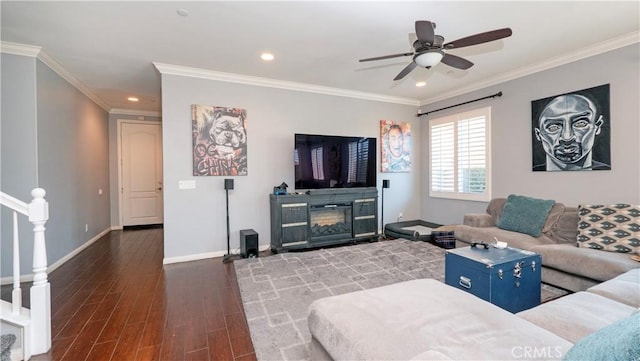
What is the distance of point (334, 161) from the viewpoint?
4867 mm

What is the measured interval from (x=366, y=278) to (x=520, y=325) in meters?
2.11

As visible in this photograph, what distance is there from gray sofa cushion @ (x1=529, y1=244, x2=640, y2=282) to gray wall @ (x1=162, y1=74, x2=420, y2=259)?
3.47 m

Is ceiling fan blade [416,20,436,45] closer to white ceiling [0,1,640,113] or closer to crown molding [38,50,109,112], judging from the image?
white ceiling [0,1,640,113]

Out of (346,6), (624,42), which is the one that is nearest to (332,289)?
(346,6)

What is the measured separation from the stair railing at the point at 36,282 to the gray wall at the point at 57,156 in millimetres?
1960

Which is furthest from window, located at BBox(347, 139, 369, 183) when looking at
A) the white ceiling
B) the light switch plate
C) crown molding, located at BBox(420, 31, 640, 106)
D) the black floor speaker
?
the light switch plate

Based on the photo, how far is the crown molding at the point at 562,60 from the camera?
3.27m

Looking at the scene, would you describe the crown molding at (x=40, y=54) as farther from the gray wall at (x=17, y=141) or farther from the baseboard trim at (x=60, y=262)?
the baseboard trim at (x=60, y=262)

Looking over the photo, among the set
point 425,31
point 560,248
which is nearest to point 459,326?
point 425,31

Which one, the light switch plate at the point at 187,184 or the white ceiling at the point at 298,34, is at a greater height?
the white ceiling at the point at 298,34

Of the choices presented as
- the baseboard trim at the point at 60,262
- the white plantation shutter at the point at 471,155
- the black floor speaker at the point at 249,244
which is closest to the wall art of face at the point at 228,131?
the black floor speaker at the point at 249,244

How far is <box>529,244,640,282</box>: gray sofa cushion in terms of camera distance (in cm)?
247

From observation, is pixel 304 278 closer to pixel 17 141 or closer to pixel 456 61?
pixel 456 61

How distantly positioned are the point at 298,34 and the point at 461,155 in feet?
12.4
